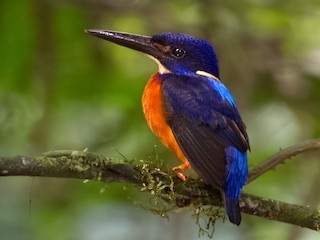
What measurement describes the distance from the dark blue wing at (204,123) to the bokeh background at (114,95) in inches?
28.2

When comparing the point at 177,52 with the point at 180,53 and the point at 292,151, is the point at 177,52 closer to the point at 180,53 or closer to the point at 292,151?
the point at 180,53

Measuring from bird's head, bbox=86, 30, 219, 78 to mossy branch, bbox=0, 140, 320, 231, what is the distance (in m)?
1.00

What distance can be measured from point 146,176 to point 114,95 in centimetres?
218

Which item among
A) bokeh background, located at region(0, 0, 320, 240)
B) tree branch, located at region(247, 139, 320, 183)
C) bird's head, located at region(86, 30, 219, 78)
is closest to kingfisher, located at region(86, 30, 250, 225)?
bird's head, located at region(86, 30, 219, 78)

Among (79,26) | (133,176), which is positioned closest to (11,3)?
(79,26)

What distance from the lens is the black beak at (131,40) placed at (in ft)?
13.6

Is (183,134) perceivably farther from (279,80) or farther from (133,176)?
(279,80)

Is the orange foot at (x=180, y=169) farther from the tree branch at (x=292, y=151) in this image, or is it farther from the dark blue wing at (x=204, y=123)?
the tree branch at (x=292, y=151)

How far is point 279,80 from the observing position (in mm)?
5129

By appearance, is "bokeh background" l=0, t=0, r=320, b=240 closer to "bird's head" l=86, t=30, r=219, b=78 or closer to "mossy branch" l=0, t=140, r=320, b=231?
"bird's head" l=86, t=30, r=219, b=78

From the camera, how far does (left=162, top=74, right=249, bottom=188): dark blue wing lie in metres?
3.58

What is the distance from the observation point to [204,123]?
12.5 feet

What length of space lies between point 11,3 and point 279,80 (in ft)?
5.81

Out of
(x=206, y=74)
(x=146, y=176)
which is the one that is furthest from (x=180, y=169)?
(x=206, y=74)
